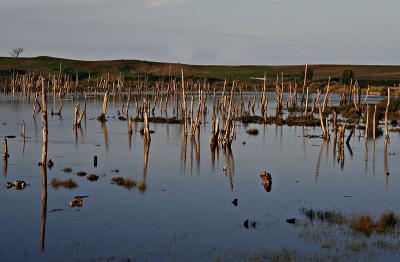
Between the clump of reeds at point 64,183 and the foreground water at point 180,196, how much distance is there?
0.28 metres

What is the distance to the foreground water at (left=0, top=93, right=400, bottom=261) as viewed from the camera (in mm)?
17641

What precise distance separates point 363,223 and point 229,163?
14145mm

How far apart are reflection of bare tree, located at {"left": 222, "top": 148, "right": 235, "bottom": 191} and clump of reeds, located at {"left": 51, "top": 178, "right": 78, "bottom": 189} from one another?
6143mm

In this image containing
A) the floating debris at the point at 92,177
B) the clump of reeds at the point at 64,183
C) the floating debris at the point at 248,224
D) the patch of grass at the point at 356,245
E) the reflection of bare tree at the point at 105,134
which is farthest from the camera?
the reflection of bare tree at the point at 105,134

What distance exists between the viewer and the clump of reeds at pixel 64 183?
83.2 ft

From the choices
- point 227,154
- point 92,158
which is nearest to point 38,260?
point 92,158

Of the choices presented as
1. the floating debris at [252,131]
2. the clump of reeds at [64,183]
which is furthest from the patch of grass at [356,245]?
the floating debris at [252,131]

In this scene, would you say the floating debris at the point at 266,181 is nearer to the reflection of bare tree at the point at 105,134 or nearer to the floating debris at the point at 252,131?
the reflection of bare tree at the point at 105,134

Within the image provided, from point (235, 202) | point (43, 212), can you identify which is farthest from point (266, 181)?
point (43, 212)

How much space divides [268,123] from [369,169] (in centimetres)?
2477

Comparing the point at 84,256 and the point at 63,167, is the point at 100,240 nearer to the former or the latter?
the point at 84,256

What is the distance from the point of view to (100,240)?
59.2 ft

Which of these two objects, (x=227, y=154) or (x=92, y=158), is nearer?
(x=92, y=158)

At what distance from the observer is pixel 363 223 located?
63.8ft
